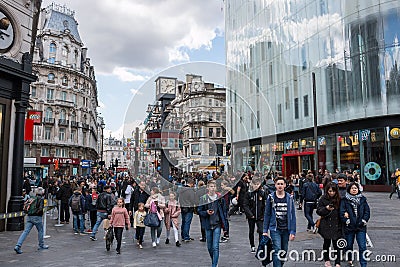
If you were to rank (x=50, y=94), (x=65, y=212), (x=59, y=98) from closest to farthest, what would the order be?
(x=65, y=212) < (x=50, y=94) < (x=59, y=98)

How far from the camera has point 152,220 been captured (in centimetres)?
1010

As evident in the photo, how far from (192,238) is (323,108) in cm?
2494

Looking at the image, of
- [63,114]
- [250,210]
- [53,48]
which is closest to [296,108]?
[250,210]

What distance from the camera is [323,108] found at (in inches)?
1276

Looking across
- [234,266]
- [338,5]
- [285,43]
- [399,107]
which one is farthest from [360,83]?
[234,266]

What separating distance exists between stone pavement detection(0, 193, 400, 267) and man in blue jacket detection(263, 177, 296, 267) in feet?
4.96

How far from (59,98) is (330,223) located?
6295 cm

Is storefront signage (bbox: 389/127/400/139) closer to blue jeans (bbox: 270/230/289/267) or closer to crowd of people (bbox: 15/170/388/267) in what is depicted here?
crowd of people (bbox: 15/170/388/267)

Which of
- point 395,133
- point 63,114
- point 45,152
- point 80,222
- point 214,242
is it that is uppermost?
point 63,114

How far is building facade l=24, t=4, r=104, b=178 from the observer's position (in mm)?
59312

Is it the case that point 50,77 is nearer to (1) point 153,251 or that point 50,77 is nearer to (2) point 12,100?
(2) point 12,100

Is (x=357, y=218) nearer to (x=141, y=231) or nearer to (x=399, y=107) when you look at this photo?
(x=141, y=231)

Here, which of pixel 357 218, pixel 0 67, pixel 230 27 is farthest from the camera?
pixel 230 27

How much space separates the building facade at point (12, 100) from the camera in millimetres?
12711
